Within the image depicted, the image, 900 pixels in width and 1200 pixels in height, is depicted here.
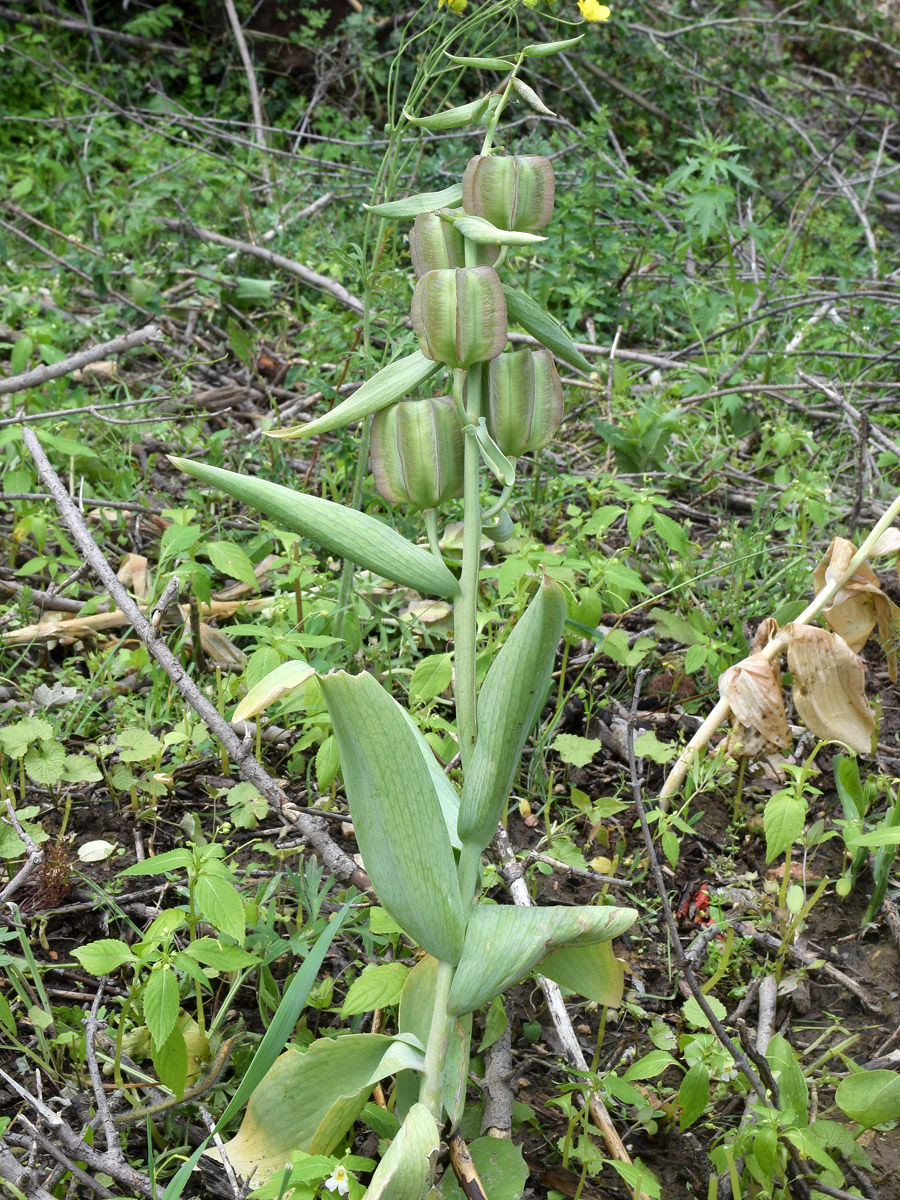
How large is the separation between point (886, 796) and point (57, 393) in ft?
6.71

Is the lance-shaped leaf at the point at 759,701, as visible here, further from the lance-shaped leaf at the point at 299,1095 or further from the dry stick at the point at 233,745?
the lance-shaped leaf at the point at 299,1095

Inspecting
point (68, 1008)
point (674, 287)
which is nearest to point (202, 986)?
point (68, 1008)

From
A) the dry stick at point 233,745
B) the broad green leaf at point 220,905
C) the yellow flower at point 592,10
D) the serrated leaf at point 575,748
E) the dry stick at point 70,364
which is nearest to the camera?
the broad green leaf at point 220,905

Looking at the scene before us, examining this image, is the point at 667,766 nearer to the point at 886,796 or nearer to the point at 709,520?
→ the point at 886,796

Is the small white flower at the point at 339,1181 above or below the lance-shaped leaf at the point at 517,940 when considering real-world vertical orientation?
below

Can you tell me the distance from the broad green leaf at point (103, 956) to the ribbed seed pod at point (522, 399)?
2.18 feet

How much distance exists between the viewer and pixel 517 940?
35.8 inches

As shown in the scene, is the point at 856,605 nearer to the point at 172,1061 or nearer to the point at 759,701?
the point at 759,701

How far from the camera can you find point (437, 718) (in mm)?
1428

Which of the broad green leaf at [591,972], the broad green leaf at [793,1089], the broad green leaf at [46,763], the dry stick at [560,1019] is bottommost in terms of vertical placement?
the dry stick at [560,1019]

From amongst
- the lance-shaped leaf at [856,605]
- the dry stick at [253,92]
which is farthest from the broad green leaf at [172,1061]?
the dry stick at [253,92]

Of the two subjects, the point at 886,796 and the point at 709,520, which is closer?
the point at 886,796

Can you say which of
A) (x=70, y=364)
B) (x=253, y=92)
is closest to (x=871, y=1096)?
(x=70, y=364)

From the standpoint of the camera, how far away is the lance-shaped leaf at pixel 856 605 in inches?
59.8
